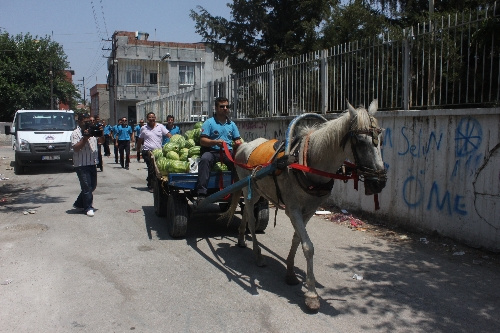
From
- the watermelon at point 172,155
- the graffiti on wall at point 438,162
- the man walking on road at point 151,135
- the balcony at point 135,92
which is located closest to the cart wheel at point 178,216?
the watermelon at point 172,155

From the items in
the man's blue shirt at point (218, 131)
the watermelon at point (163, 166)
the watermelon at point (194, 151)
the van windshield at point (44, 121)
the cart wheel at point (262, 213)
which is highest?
the van windshield at point (44, 121)

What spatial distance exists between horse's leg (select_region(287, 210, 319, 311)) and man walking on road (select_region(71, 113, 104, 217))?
5.02 meters

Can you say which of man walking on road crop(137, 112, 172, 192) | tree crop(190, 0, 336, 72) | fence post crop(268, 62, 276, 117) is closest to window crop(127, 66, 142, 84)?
tree crop(190, 0, 336, 72)

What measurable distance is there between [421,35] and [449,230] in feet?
10.5

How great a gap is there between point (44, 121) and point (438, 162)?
14.1 metres

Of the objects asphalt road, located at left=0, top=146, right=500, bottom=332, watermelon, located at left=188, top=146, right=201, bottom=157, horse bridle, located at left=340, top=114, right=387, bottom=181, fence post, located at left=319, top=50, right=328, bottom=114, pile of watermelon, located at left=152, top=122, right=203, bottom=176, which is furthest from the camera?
fence post, located at left=319, top=50, right=328, bottom=114

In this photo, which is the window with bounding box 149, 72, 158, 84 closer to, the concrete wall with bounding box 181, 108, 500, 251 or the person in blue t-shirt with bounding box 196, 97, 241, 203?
the concrete wall with bounding box 181, 108, 500, 251

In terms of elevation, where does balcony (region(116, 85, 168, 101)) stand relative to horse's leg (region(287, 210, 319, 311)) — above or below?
above

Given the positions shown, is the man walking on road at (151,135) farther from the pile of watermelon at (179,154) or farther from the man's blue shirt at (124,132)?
the man's blue shirt at (124,132)

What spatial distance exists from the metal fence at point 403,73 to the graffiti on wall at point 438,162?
0.48m

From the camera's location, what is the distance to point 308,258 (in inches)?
167

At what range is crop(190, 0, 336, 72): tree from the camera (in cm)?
1789

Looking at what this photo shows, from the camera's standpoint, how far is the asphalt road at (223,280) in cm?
400

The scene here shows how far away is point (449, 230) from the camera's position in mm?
6426
